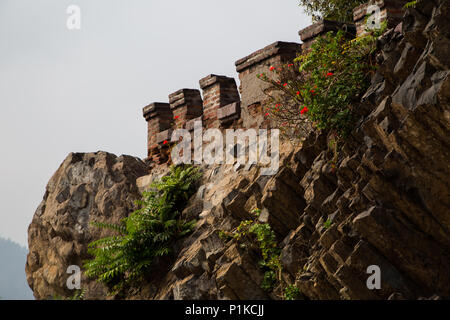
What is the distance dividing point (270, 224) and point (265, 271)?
72cm

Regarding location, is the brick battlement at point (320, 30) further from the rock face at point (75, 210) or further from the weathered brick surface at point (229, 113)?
the rock face at point (75, 210)

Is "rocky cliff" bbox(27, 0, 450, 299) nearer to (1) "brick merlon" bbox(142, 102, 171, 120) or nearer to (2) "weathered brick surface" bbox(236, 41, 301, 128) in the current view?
(2) "weathered brick surface" bbox(236, 41, 301, 128)

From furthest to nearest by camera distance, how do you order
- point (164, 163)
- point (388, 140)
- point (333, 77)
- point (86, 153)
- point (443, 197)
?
point (86, 153)
point (164, 163)
point (333, 77)
point (388, 140)
point (443, 197)

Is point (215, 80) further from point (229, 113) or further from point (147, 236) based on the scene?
point (147, 236)

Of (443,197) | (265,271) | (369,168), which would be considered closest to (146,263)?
(265,271)

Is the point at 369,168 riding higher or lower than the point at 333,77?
lower

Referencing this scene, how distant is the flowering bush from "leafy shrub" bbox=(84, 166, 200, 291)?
301 centimetres

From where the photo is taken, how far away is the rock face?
14.6 m

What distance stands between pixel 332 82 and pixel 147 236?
15.3ft

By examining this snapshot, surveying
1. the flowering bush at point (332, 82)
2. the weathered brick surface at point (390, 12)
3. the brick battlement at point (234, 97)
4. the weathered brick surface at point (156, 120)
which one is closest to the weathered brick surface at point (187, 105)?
the brick battlement at point (234, 97)

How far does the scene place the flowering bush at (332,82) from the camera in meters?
9.60

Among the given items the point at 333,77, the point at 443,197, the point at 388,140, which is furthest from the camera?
the point at 333,77
